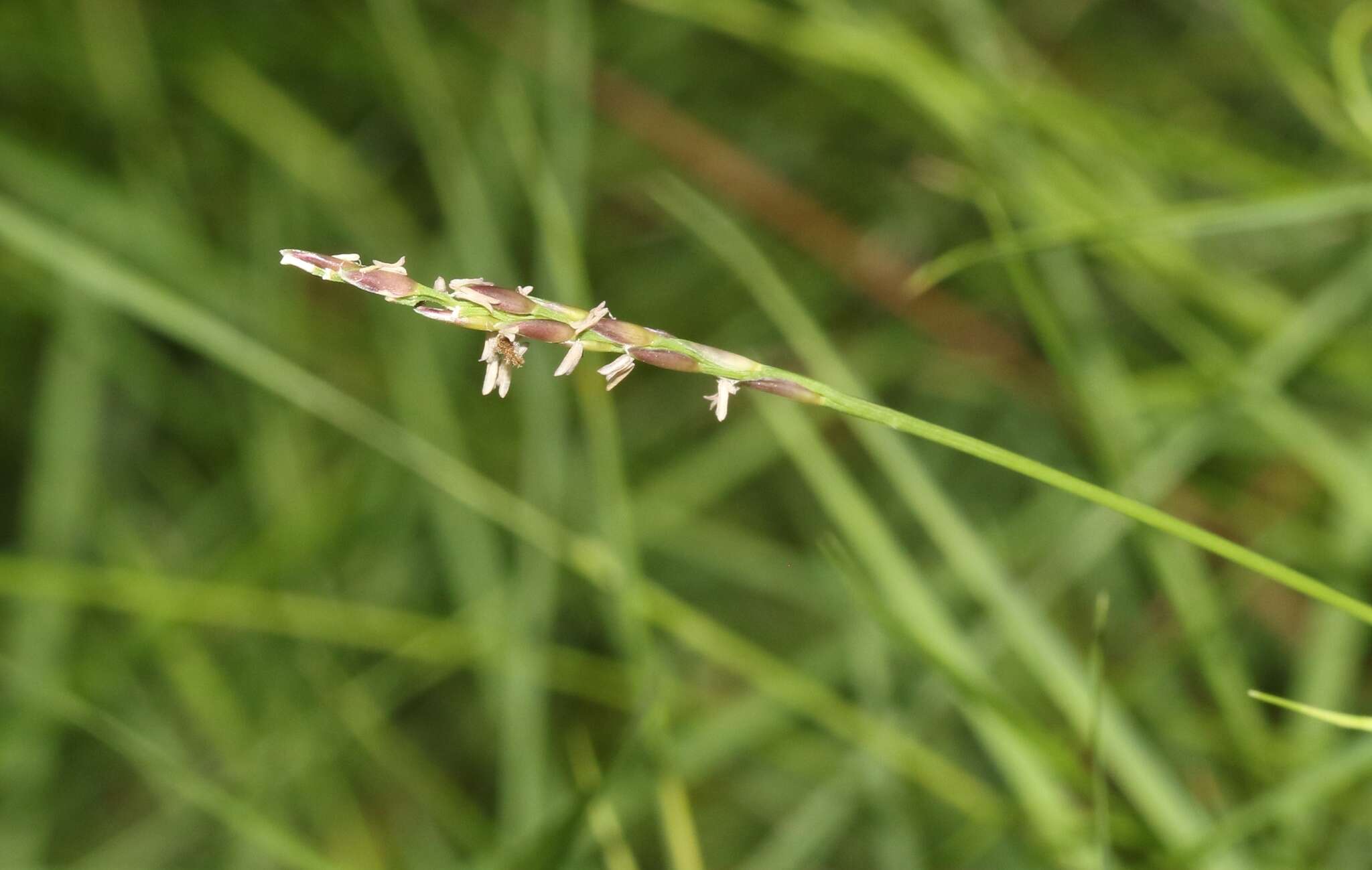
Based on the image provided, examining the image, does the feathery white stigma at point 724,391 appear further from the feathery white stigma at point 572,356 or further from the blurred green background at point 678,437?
the blurred green background at point 678,437

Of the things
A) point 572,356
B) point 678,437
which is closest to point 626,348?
point 572,356

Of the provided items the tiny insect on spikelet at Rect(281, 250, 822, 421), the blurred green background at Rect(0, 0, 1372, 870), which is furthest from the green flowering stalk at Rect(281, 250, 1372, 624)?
the blurred green background at Rect(0, 0, 1372, 870)

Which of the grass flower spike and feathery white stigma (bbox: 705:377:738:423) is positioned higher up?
the grass flower spike

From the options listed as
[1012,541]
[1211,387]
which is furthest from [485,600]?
[1211,387]

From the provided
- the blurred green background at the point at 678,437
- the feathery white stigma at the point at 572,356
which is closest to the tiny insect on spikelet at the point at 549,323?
the feathery white stigma at the point at 572,356

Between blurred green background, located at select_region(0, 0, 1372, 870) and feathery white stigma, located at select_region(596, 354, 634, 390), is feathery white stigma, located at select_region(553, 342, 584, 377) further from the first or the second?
blurred green background, located at select_region(0, 0, 1372, 870)

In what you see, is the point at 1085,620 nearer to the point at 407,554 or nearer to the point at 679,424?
the point at 679,424
